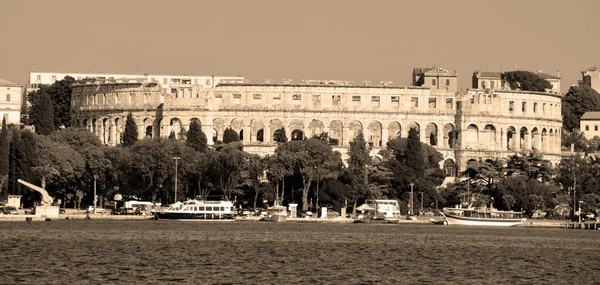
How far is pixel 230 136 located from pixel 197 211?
37042mm

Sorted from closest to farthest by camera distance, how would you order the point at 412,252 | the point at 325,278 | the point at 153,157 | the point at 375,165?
1. the point at 325,278
2. the point at 412,252
3. the point at 153,157
4. the point at 375,165

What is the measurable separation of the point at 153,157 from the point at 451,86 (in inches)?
2407

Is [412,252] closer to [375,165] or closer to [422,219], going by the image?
[422,219]

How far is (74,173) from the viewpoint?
137 meters

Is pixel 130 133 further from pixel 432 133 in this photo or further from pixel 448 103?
pixel 448 103

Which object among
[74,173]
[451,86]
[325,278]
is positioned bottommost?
[325,278]

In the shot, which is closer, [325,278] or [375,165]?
[325,278]

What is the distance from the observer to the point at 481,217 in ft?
438

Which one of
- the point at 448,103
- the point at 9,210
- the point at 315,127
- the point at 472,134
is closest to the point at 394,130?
the point at 448,103

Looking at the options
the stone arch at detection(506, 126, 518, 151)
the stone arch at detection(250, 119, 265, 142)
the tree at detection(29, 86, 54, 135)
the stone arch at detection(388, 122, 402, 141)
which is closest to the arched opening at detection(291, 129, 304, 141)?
the stone arch at detection(250, 119, 265, 142)

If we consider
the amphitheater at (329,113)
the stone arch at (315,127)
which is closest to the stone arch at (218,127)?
the amphitheater at (329,113)

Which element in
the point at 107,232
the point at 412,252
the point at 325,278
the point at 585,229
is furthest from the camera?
the point at 585,229

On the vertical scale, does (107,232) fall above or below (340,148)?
below

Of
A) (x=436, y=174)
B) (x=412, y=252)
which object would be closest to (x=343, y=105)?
(x=436, y=174)
